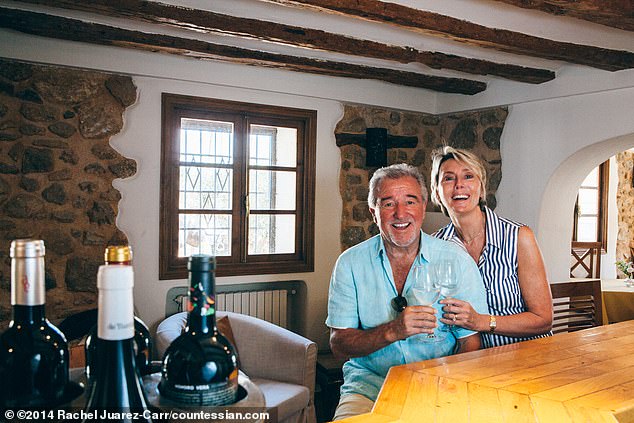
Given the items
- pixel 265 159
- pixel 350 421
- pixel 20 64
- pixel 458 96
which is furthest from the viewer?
pixel 458 96

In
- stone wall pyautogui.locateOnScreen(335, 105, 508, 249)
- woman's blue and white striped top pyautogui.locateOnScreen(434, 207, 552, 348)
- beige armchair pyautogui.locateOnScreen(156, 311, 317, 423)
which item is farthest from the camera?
stone wall pyautogui.locateOnScreen(335, 105, 508, 249)

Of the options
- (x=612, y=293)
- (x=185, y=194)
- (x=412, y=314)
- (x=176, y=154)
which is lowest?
(x=612, y=293)

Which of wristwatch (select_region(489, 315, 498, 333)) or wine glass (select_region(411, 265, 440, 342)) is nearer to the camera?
wine glass (select_region(411, 265, 440, 342))

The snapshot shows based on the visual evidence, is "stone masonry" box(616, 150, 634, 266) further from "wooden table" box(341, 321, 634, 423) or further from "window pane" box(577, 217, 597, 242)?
"wooden table" box(341, 321, 634, 423)

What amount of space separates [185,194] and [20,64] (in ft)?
4.27

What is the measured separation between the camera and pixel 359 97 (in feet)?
15.5

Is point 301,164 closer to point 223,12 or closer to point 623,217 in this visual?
point 223,12

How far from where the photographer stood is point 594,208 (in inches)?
324

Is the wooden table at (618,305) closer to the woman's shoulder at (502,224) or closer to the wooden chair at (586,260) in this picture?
the wooden chair at (586,260)

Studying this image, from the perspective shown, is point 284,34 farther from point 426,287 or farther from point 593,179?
point 593,179

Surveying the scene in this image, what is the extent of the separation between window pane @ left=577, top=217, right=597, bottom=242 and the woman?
6191mm

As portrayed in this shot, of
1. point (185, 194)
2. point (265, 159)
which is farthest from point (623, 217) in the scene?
point (185, 194)

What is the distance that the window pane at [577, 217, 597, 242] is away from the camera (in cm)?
805

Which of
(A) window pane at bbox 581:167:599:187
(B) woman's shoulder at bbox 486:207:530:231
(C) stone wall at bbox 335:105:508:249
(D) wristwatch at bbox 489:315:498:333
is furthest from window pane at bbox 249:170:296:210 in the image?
(A) window pane at bbox 581:167:599:187
